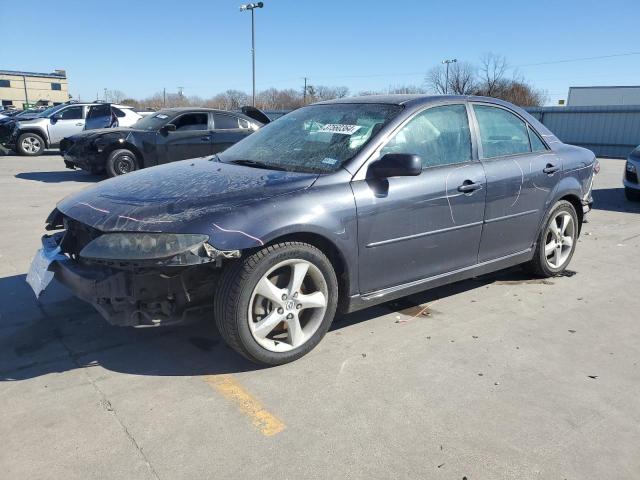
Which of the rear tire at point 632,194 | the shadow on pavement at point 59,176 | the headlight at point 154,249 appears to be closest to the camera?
the headlight at point 154,249

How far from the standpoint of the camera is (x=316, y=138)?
3969mm

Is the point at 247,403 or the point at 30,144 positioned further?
the point at 30,144

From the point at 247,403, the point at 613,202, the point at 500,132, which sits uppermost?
the point at 500,132

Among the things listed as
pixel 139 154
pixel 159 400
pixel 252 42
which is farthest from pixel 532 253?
pixel 252 42

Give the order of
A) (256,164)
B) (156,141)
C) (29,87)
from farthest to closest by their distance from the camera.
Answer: (29,87) → (156,141) → (256,164)

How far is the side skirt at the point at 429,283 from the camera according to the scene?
11.9 feet

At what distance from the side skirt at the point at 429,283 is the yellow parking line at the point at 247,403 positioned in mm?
931

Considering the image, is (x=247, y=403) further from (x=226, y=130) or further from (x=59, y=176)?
(x=59, y=176)

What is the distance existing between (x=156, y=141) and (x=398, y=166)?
27.4ft

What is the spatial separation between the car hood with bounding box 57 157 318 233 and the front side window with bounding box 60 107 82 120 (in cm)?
1475

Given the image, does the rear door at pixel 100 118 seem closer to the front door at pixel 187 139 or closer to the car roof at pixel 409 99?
the front door at pixel 187 139

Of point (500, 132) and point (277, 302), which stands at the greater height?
point (500, 132)

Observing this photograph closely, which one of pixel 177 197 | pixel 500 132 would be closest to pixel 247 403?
pixel 177 197

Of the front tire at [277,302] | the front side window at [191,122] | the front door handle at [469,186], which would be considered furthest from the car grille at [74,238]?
the front side window at [191,122]
